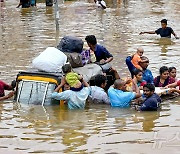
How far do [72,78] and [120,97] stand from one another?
885 millimetres

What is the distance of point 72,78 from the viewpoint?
31.9ft

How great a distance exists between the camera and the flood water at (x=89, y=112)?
307 inches

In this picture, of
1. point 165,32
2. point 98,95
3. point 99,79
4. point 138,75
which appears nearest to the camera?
point 98,95

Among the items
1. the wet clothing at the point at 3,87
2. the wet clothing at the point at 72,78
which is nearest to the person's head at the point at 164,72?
the wet clothing at the point at 72,78

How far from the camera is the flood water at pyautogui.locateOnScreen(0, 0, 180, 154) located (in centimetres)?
779

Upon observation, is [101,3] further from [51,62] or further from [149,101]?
[149,101]

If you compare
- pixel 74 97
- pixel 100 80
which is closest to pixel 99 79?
pixel 100 80

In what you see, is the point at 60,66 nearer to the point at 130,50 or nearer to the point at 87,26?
the point at 130,50

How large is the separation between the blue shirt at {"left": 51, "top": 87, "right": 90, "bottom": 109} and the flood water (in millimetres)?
123

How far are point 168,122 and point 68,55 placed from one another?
101 inches

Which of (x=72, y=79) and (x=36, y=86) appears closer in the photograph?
(x=72, y=79)

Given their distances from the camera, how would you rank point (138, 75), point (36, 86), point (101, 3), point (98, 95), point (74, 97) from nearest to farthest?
point (74, 97)
point (36, 86)
point (98, 95)
point (138, 75)
point (101, 3)

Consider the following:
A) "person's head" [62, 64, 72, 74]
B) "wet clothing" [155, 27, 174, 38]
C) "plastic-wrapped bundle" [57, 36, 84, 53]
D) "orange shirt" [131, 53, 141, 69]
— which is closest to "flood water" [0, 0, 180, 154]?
"wet clothing" [155, 27, 174, 38]

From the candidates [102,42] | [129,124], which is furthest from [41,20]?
[129,124]
